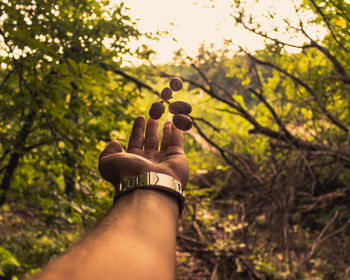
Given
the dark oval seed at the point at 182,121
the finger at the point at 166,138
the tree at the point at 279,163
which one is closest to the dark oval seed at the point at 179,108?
the dark oval seed at the point at 182,121

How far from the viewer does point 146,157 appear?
1.12m

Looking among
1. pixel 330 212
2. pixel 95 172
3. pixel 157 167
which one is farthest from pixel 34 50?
pixel 330 212

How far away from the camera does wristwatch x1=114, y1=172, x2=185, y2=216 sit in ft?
2.83

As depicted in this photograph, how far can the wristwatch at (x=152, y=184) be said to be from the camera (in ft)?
2.83

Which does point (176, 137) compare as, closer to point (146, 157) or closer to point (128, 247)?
point (146, 157)

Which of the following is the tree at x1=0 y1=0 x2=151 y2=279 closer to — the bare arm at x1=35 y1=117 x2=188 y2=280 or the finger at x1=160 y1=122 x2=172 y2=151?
the finger at x1=160 y1=122 x2=172 y2=151

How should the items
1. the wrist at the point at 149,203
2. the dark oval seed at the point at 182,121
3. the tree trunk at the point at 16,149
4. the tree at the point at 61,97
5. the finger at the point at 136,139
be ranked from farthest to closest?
1. the tree trunk at the point at 16,149
2. the tree at the point at 61,97
3. the finger at the point at 136,139
4. the dark oval seed at the point at 182,121
5. the wrist at the point at 149,203

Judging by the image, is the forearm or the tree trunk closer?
the forearm

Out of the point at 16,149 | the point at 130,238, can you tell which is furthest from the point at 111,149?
the point at 16,149

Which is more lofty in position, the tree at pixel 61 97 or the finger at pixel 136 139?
the tree at pixel 61 97

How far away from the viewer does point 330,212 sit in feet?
19.3

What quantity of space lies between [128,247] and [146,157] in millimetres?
531

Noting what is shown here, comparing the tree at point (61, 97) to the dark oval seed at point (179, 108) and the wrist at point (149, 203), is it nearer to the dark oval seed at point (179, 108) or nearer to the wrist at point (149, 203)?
the dark oval seed at point (179, 108)

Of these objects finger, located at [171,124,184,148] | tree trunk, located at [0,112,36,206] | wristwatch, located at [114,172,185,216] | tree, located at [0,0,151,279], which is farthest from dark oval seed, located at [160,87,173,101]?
tree trunk, located at [0,112,36,206]
